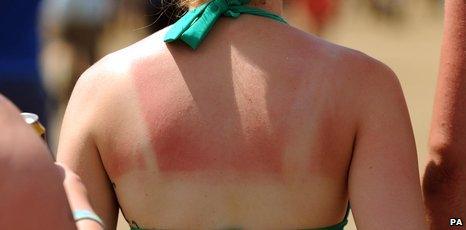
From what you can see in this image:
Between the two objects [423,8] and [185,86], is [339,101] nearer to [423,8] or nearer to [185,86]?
[185,86]

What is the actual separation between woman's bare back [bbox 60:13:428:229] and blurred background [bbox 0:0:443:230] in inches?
63.7

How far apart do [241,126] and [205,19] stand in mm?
223

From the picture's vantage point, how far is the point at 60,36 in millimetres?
7223

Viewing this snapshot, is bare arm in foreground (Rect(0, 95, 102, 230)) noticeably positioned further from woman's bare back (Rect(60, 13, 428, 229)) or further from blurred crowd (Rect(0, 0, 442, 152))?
blurred crowd (Rect(0, 0, 442, 152))

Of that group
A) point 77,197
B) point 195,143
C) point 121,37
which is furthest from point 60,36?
point 77,197

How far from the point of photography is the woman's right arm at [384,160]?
1.85 metres

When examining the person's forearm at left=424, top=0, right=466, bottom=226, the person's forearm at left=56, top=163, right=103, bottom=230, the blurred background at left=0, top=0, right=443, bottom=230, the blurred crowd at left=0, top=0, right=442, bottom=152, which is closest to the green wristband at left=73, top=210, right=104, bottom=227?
the person's forearm at left=56, top=163, right=103, bottom=230

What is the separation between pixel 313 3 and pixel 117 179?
7.60 m

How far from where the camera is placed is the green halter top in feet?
6.16

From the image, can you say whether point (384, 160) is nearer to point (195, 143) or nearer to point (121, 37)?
point (195, 143)

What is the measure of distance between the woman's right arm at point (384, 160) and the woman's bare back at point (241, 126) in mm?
19

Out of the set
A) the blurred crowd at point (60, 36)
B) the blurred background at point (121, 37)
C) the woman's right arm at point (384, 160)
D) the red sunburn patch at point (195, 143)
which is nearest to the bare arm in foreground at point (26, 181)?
the red sunburn patch at point (195, 143)

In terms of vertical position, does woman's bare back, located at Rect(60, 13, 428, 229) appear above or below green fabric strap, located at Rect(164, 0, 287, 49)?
below

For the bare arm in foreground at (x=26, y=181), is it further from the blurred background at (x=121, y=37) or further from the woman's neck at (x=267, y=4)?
the blurred background at (x=121, y=37)
